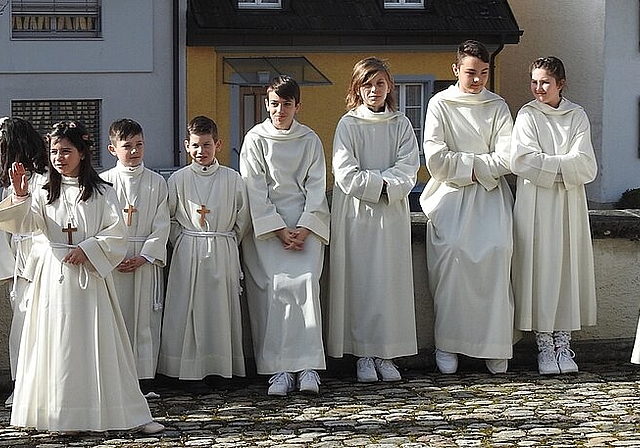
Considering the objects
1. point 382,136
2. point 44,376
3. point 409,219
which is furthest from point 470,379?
point 44,376

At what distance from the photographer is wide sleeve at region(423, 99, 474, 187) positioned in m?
8.56

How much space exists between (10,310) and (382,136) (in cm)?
250

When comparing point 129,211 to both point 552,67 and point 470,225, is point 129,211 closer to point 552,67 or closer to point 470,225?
point 470,225

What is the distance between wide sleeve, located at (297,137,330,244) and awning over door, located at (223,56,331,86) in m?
16.6

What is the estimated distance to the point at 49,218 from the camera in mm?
7094

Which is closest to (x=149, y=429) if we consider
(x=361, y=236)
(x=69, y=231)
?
(x=69, y=231)

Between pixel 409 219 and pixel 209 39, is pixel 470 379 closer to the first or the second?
pixel 409 219

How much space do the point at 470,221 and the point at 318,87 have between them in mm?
17123

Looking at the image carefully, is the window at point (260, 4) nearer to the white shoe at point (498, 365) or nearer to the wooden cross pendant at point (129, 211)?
the white shoe at point (498, 365)

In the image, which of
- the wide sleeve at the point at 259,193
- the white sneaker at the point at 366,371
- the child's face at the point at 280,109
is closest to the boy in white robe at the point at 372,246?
the white sneaker at the point at 366,371

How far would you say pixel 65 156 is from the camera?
705cm

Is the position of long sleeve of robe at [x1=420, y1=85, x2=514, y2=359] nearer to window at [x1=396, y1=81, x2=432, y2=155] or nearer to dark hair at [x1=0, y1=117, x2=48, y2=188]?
dark hair at [x1=0, y1=117, x2=48, y2=188]

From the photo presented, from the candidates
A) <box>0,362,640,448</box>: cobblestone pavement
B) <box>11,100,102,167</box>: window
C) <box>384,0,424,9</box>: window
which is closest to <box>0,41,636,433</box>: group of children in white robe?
<box>0,362,640,448</box>: cobblestone pavement

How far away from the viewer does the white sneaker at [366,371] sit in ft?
27.8
